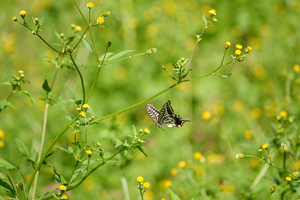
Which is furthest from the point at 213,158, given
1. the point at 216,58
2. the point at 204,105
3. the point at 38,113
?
the point at 38,113

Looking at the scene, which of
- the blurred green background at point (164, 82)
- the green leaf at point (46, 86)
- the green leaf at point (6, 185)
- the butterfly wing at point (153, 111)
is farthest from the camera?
the blurred green background at point (164, 82)

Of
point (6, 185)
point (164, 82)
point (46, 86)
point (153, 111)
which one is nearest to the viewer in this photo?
point (6, 185)

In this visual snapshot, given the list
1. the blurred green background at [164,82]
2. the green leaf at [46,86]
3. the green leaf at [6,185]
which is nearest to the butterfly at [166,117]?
the green leaf at [46,86]

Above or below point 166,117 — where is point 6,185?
below

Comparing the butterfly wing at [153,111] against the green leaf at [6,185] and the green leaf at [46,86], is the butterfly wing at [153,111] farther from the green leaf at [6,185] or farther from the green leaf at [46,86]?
the green leaf at [6,185]

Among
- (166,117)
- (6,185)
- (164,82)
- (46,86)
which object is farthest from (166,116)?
(164,82)

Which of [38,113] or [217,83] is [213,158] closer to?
[217,83]

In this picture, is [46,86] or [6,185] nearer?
[6,185]

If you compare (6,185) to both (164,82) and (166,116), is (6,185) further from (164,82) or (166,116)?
(164,82)

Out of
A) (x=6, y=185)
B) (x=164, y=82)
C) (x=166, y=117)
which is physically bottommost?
(x=6, y=185)
